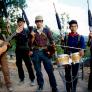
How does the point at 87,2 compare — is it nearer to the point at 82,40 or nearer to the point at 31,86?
the point at 82,40

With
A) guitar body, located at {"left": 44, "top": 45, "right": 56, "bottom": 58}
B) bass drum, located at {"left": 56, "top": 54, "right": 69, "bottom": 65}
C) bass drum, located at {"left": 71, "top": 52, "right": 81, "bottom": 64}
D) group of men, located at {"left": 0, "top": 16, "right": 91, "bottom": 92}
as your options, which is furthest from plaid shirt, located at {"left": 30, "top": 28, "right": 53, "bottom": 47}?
bass drum, located at {"left": 71, "top": 52, "right": 81, "bottom": 64}

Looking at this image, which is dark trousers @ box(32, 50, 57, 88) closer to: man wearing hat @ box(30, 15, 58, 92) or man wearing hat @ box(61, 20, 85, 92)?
man wearing hat @ box(30, 15, 58, 92)

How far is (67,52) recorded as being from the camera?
32.5 ft

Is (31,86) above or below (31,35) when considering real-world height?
below

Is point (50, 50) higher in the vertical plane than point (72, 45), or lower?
lower

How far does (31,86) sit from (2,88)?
3.09 ft

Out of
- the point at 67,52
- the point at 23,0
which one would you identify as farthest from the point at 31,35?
the point at 23,0

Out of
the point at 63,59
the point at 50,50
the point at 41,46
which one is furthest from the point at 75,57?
the point at 41,46

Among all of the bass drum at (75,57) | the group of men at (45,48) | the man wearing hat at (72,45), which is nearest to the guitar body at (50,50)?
the group of men at (45,48)

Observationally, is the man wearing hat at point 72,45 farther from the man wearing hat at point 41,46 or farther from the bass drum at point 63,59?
the man wearing hat at point 41,46

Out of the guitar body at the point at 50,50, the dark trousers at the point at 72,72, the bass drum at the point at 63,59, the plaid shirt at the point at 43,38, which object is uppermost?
the plaid shirt at the point at 43,38

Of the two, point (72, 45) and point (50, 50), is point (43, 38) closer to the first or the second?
point (50, 50)

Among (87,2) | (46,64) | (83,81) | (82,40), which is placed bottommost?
(83,81)

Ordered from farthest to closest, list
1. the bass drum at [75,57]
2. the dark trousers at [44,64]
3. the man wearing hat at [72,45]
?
the dark trousers at [44,64], the man wearing hat at [72,45], the bass drum at [75,57]
